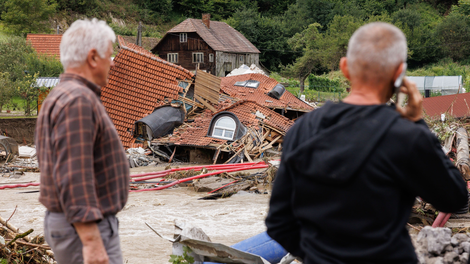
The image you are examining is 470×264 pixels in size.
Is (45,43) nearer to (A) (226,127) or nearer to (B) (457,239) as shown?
(A) (226,127)

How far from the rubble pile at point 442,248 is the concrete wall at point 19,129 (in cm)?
2393

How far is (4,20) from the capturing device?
174 feet

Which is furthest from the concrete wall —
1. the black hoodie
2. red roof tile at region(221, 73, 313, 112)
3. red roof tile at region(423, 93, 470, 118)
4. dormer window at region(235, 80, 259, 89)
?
the black hoodie

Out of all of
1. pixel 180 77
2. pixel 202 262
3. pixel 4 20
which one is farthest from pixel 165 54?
pixel 202 262

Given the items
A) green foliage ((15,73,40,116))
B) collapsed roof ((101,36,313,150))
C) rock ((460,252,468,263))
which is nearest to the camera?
rock ((460,252,468,263))

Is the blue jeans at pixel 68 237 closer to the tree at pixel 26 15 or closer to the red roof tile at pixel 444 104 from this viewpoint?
the red roof tile at pixel 444 104

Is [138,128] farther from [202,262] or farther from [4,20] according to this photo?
[4,20]

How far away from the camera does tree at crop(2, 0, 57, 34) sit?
5228cm

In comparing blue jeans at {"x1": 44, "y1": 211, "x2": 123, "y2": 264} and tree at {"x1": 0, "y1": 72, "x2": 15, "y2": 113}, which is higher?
blue jeans at {"x1": 44, "y1": 211, "x2": 123, "y2": 264}

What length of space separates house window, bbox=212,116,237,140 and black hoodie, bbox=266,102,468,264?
17.5 metres

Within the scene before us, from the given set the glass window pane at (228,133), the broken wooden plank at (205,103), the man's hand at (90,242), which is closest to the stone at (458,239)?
the man's hand at (90,242)

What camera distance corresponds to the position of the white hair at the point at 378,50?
1680 mm

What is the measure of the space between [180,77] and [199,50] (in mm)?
26552

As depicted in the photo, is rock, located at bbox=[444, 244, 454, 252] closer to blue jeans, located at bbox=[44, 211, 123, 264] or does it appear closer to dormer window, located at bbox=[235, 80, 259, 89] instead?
blue jeans, located at bbox=[44, 211, 123, 264]
